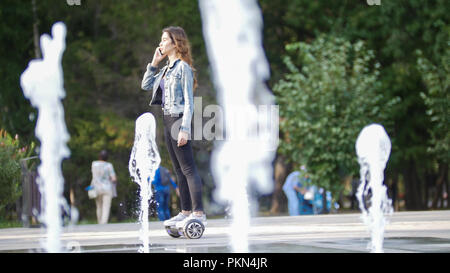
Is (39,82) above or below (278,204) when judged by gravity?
above

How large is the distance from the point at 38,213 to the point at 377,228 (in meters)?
7.00

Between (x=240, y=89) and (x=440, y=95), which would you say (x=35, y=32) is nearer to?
(x=240, y=89)

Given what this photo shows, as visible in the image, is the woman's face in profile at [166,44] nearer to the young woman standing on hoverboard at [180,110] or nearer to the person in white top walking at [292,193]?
the young woman standing on hoverboard at [180,110]

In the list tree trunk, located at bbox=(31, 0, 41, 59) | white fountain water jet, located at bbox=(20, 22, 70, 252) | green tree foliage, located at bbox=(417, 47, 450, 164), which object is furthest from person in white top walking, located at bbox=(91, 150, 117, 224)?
tree trunk, located at bbox=(31, 0, 41, 59)

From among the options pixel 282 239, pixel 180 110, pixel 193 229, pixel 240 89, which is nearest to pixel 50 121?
pixel 180 110

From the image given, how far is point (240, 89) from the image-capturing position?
22672mm

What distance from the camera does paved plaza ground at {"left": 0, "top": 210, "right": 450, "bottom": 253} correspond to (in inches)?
287

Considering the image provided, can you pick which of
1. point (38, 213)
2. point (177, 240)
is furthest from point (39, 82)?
point (38, 213)

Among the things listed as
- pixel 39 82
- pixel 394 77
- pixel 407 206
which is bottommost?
pixel 407 206

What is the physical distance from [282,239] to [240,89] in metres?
14.2

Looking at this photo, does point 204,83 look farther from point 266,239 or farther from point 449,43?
point 266,239

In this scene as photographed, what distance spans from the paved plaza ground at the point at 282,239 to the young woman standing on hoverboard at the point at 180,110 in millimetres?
385

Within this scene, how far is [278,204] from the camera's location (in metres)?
30.9

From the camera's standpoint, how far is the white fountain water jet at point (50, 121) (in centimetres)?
650
